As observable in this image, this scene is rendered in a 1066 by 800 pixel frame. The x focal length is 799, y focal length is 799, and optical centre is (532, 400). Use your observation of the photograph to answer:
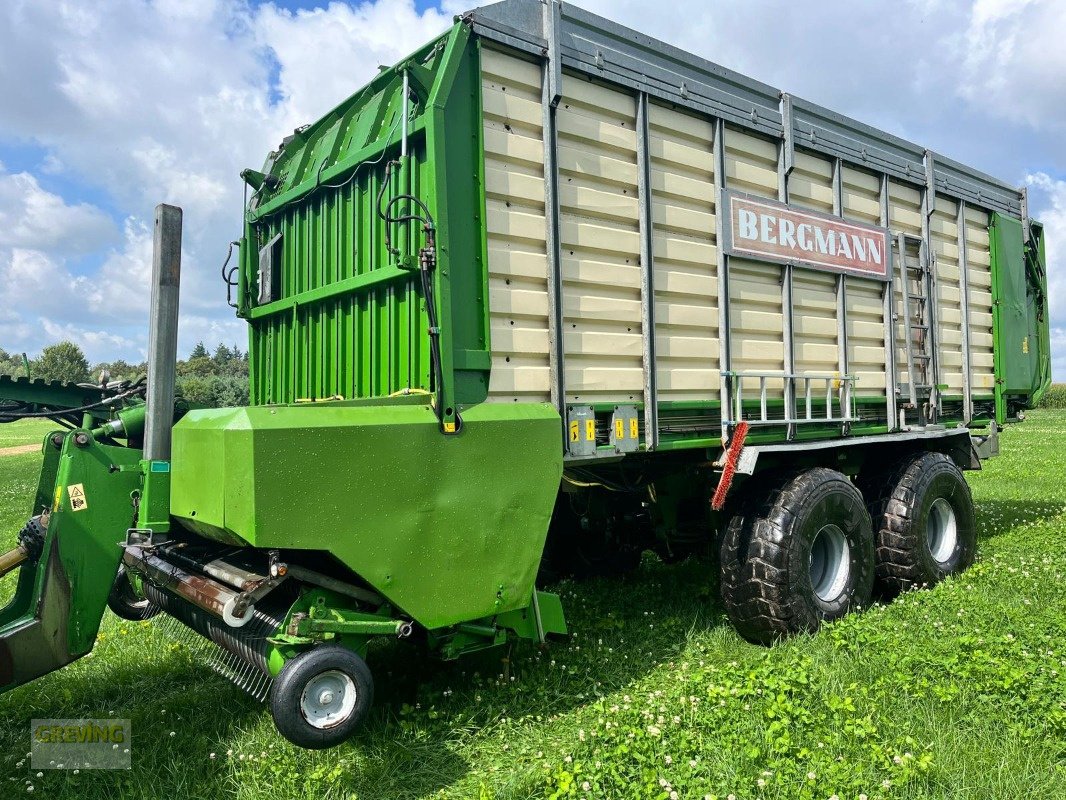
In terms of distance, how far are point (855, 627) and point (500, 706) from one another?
222 cm

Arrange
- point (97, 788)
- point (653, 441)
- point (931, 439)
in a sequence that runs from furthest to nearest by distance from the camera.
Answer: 1. point (931, 439)
2. point (653, 441)
3. point (97, 788)

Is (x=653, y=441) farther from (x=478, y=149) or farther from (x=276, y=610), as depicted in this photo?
(x=276, y=610)

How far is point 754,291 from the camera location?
5.15 m

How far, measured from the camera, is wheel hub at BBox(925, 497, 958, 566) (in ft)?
20.7

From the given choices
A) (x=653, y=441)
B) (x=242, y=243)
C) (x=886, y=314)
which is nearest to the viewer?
(x=653, y=441)

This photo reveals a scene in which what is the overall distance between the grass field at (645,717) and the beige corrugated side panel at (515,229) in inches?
60.4

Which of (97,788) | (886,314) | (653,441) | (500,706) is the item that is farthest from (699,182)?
(97,788)

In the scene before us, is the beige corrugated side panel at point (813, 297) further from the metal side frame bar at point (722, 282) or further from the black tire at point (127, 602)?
the black tire at point (127, 602)

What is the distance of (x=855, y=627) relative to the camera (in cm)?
471

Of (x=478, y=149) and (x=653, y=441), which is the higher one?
(x=478, y=149)

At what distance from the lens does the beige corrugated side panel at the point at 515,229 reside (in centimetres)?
389

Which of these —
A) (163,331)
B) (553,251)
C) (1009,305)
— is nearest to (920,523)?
(1009,305)

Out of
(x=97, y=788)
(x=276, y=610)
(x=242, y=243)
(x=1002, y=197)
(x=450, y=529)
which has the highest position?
(x=1002, y=197)

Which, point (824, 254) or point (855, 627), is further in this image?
point (824, 254)
